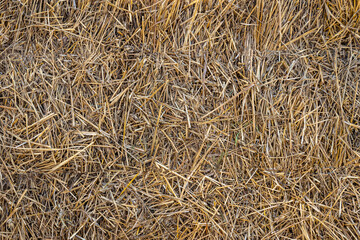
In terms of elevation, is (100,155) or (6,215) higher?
(100,155)

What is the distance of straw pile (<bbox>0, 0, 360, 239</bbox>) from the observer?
1086 mm

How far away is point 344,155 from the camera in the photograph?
43.1 inches

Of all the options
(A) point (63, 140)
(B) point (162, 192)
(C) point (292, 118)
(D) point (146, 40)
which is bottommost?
(B) point (162, 192)

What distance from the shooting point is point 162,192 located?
1.10 meters

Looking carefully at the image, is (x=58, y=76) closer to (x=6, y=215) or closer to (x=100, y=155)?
(x=100, y=155)

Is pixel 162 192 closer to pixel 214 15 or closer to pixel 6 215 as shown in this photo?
pixel 6 215

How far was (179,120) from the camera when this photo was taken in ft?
3.62

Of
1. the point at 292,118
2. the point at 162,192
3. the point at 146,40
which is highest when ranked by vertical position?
the point at 146,40

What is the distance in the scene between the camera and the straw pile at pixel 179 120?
3.56ft

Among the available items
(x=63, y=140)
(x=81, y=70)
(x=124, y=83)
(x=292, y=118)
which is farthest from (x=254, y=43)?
(x=63, y=140)

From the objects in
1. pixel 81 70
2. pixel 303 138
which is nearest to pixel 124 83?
pixel 81 70

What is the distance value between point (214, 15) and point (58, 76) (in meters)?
0.62

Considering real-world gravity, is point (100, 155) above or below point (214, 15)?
below

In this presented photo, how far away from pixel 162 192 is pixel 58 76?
1.89 ft
